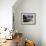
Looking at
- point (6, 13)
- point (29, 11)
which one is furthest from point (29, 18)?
point (6, 13)

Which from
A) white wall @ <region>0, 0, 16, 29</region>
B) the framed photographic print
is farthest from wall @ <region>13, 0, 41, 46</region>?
white wall @ <region>0, 0, 16, 29</region>

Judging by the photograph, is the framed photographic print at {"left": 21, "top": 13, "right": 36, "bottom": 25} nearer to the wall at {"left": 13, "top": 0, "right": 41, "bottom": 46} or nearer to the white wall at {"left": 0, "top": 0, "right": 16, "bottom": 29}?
the wall at {"left": 13, "top": 0, "right": 41, "bottom": 46}


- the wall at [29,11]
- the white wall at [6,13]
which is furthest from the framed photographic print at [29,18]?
the white wall at [6,13]

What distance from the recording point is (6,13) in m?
4.66

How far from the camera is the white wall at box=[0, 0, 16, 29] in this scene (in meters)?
4.61

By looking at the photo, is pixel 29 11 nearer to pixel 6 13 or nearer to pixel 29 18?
pixel 29 18

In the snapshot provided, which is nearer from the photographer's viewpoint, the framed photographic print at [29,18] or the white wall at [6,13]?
the white wall at [6,13]

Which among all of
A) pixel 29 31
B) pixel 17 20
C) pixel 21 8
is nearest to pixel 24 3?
pixel 21 8

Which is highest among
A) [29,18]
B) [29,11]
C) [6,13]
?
[29,11]

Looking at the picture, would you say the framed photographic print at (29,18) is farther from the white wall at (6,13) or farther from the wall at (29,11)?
the white wall at (6,13)

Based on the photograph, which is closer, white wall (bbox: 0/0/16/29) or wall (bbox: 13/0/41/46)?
white wall (bbox: 0/0/16/29)

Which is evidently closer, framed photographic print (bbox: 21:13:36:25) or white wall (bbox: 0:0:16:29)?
white wall (bbox: 0:0:16:29)

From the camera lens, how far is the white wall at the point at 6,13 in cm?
461

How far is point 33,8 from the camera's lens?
5.89m
